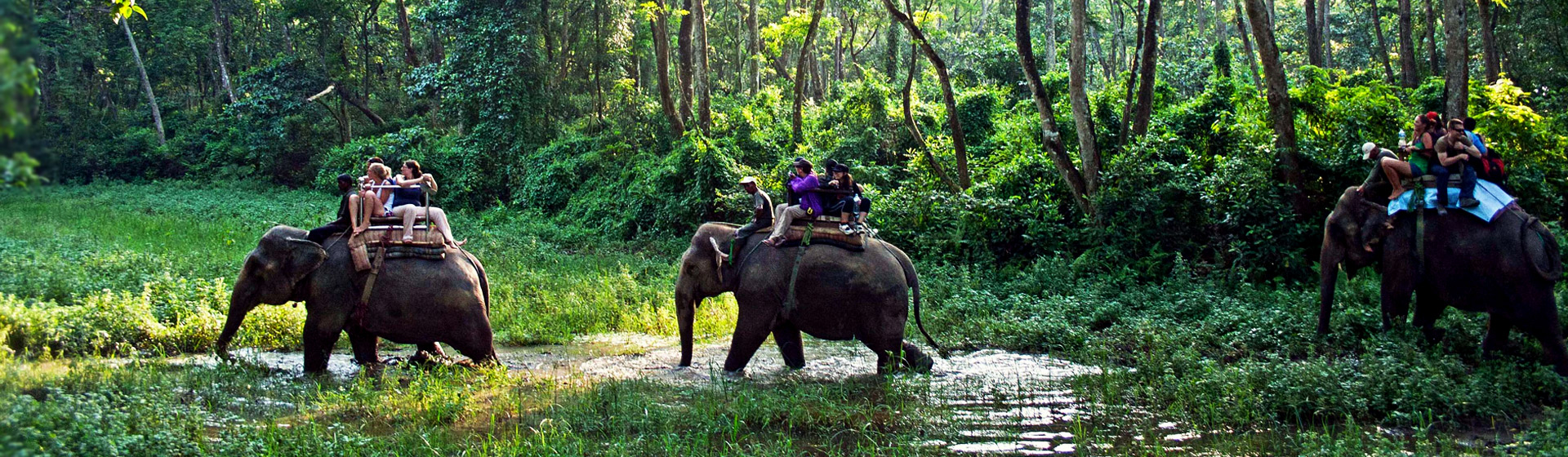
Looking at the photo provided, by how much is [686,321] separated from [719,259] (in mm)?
620

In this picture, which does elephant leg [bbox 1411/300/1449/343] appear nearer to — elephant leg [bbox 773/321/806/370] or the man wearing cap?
elephant leg [bbox 773/321/806/370]

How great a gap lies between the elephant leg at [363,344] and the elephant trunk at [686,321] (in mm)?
2556

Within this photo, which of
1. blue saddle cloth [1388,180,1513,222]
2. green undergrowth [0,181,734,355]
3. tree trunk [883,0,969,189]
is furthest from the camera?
tree trunk [883,0,969,189]

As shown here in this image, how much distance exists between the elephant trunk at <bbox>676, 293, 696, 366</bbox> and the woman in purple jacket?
0.97 m

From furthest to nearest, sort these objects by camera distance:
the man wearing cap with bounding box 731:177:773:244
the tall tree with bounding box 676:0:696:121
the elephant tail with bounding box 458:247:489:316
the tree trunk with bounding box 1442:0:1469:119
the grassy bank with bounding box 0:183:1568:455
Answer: the tall tree with bounding box 676:0:696:121 → the tree trunk with bounding box 1442:0:1469:119 → the elephant tail with bounding box 458:247:489:316 → the man wearing cap with bounding box 731:177:773:244 → the grassy bank with bounding box 0:183:1568:455

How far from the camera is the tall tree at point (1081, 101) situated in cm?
1402

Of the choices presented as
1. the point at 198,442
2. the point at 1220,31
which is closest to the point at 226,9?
the point at 1220,31

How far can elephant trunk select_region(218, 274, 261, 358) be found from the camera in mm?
8898

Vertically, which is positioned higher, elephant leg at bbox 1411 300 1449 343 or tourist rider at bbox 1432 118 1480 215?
tourist rider at bbox 1432 118 1480 215

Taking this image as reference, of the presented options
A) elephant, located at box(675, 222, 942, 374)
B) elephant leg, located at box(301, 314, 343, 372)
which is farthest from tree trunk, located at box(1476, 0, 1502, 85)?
elephant leg, located at box(301, 314, 343, 372)

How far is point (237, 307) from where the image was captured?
8945 millimetres

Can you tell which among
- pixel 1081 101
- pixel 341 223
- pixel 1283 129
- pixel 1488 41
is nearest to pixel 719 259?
pixel 341 223

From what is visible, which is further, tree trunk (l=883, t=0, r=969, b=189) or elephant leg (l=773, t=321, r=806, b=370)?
tree trunk (l=883, t=0, r=969, b=189)

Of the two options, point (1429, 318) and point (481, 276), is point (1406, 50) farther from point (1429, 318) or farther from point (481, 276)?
point (481, 276)
